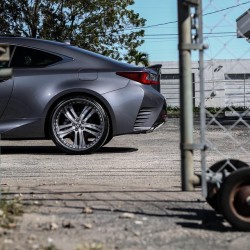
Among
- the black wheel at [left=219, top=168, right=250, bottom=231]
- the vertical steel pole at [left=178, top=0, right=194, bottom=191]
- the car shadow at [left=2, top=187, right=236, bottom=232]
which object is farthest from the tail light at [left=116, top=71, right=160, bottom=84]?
the black wheel at [left=219, top=168, right=250, bottom=231]

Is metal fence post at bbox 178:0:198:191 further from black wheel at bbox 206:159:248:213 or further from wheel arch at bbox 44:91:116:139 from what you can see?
wheel arch at bbox 44:91:116:139

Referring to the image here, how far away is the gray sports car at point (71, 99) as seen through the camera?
291 inches

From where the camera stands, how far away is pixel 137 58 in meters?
34.3

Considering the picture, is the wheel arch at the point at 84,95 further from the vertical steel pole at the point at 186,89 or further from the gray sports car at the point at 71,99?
the vertical steel pole at the point at 186,89

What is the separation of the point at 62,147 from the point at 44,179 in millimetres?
2037

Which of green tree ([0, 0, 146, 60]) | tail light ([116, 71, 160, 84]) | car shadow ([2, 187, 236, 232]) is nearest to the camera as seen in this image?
car shadow ([2, 187, 236, 232])

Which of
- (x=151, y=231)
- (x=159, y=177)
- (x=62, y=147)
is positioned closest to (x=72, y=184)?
(x=159, y=177)

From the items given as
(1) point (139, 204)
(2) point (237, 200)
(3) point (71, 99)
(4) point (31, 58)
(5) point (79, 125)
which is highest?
(4) point (31, 58)

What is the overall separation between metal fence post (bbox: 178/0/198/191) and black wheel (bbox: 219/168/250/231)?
0.26 m

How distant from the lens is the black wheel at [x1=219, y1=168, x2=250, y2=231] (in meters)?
3.34

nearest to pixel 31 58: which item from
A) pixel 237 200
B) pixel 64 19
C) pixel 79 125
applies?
pixel 79 125

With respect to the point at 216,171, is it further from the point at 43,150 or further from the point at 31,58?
the point at 43,150

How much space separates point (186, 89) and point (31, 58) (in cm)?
444

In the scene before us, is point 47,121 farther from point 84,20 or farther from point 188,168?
point 84,20
